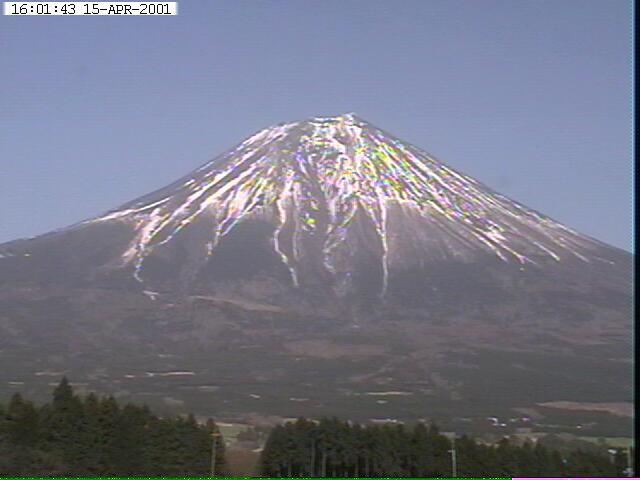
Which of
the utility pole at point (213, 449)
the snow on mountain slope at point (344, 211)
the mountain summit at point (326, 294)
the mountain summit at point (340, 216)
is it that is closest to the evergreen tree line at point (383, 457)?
the utility pole at point (213, 449)

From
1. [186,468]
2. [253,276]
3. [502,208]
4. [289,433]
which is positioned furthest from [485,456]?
[502,208]

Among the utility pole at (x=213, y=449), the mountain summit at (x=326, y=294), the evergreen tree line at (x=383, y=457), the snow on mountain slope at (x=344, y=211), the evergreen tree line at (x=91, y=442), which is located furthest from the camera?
the snow on mountain slope at (x=344, y=211)

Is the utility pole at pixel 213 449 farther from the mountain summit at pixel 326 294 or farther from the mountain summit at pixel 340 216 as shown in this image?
the mountain summit at pixel 340 216

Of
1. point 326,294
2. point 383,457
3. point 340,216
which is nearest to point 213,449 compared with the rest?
point 383,457

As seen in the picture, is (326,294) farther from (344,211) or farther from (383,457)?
(383,457)

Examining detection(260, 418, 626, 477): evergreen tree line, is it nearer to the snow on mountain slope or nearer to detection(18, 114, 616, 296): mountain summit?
detection(18, 114, 616, 296): mountain summit
